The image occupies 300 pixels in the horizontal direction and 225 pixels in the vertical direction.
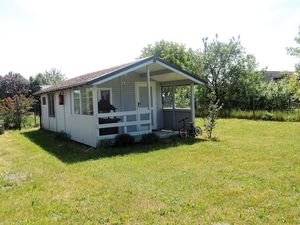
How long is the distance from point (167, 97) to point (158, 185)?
29.2 ft

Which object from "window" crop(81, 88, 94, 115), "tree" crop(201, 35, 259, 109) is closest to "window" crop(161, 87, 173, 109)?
"window" crop(81, 88, 94, 115)

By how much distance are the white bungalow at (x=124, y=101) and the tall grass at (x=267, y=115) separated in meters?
5.91

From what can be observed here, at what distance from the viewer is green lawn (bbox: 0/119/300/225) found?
4441mm

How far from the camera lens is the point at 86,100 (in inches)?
474

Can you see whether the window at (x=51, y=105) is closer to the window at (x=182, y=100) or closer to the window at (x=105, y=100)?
the window at (x=105, y=100)

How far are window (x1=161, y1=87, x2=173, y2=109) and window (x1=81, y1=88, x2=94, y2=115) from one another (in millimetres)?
4068

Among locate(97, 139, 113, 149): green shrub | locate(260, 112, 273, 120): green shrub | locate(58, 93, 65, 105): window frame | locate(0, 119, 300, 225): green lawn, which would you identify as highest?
locate(58, 93, 65, 105): window frame

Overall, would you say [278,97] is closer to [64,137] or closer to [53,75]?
[64,137]

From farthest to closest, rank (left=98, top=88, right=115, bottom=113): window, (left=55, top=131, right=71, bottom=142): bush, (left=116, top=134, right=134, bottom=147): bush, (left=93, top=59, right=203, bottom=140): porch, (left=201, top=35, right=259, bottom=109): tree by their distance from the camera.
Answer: (left=201, top=35, right=259, bottom=109): tree
(left=55, top=131, right=71, bottom=142): bush
(left=98, top=88, right=115, bottom=113): window
(left=93, top=59, right=203, bottom=140): porch
(left=116, top=134, right=134, bottom=147): bush

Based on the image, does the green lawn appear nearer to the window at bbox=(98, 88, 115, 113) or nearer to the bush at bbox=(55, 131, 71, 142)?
the window at bbox=(98, 88, 115, 113)

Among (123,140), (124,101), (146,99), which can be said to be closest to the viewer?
(123,140)

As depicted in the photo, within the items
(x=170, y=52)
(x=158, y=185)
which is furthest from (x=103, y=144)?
(x=170, y=52)

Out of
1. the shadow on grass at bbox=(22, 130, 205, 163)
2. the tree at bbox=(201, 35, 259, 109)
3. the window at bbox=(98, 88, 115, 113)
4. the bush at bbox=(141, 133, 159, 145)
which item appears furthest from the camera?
the tree at bbox=(201, 35, 259, 109)

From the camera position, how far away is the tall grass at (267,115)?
17.0 m
